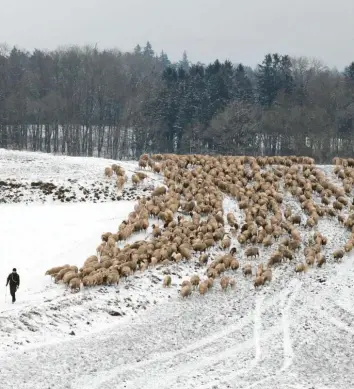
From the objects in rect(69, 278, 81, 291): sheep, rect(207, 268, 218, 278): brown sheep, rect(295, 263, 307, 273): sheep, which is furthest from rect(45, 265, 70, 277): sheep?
rect(295, 263, 307, 273): sheep

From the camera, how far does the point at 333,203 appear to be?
3100 centimetres

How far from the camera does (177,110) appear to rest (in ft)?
251

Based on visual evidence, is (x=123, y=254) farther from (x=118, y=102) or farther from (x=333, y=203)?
(x=118, y=102)

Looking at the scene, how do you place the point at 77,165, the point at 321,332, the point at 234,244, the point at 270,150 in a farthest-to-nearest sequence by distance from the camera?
the point at 270,150, the point at 77,165, the point at 234,244, the point at 321,332

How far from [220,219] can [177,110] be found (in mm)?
50596

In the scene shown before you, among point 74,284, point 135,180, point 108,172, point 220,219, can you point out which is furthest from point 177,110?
point 74,284

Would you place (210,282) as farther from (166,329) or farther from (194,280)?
(166,329)

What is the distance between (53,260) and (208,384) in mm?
10689

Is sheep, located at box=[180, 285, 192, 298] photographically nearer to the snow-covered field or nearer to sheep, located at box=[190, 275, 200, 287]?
the snow-covered field

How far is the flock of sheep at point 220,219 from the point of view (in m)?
21.3

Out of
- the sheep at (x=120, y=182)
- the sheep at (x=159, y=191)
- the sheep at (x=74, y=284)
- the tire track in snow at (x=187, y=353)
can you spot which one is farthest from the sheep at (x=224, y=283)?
the sheep at (x=120, y=182)

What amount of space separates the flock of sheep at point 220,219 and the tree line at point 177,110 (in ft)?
98.5

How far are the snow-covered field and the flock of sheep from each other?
1.76 feet

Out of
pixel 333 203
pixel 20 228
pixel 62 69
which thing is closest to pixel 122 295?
pixel 20 228
